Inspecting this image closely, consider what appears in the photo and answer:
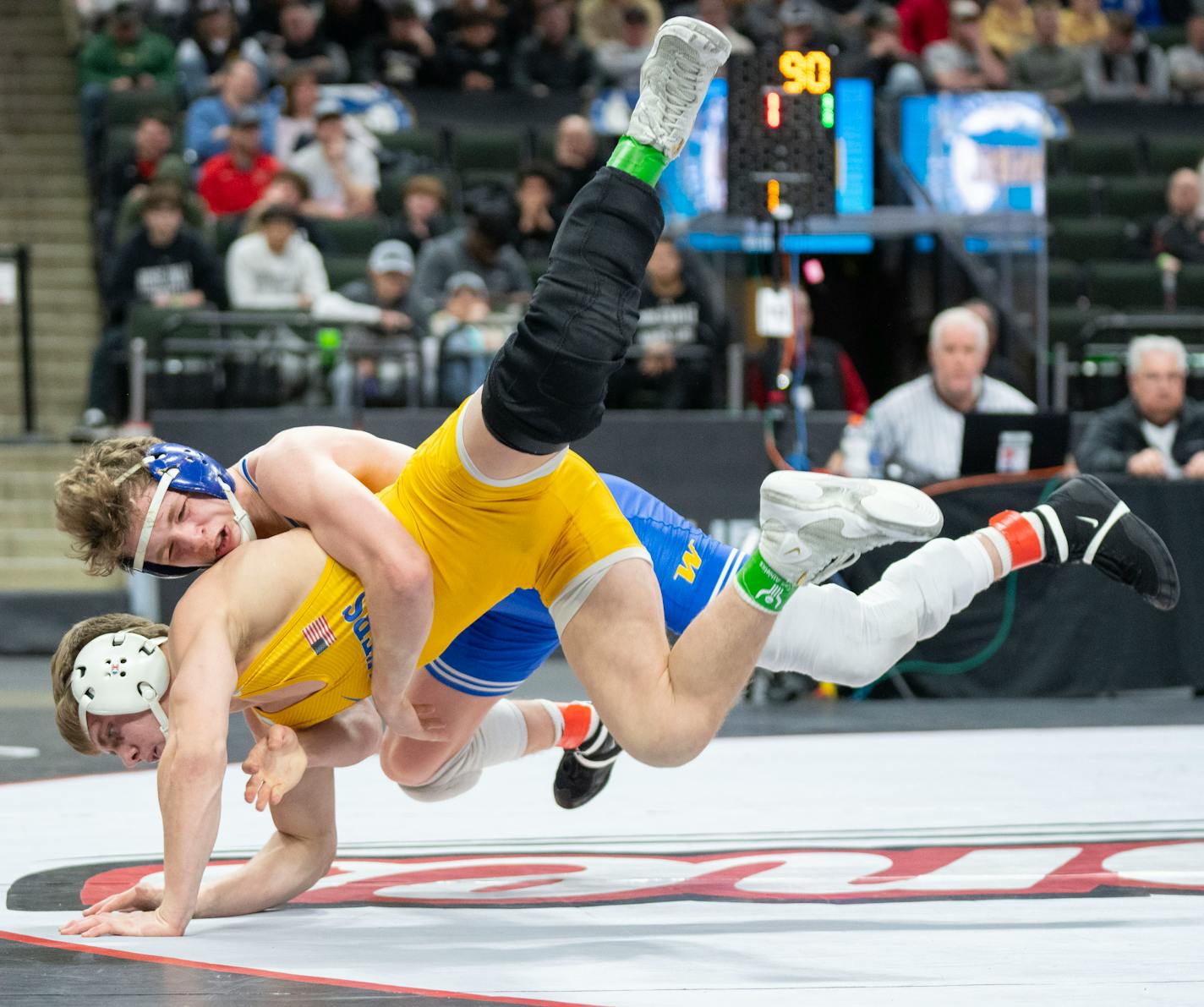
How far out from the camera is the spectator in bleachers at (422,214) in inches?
334

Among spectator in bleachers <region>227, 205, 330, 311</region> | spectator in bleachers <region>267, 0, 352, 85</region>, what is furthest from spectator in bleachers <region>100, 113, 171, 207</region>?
spectator in bleachers <region>267, 0, 352, 85</region>

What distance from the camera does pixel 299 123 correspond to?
9312 millimetres

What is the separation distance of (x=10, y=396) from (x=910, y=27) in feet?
19.5

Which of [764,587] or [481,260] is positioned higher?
[481,260]

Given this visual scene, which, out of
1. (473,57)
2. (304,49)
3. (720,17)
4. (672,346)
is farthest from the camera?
(473,57)

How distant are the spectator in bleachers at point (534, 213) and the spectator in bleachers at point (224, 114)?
1.62 m

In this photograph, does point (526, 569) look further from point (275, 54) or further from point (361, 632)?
point (275, 54)

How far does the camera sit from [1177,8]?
11.8m

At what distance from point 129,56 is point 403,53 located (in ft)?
5.18

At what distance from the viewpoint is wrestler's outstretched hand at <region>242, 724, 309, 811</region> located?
2.78 metres

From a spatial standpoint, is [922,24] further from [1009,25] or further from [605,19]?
[605,19]

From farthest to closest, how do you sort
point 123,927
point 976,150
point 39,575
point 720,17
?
point 720,17, point 976,150, point 39,575, point 123,927

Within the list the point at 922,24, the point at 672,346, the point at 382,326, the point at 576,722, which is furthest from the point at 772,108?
the point at 922,24

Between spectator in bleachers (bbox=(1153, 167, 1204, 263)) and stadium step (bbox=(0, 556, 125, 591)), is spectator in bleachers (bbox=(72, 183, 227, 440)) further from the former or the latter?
spectator in bleachers (bbox=(1153, 167, 1204, 263))
